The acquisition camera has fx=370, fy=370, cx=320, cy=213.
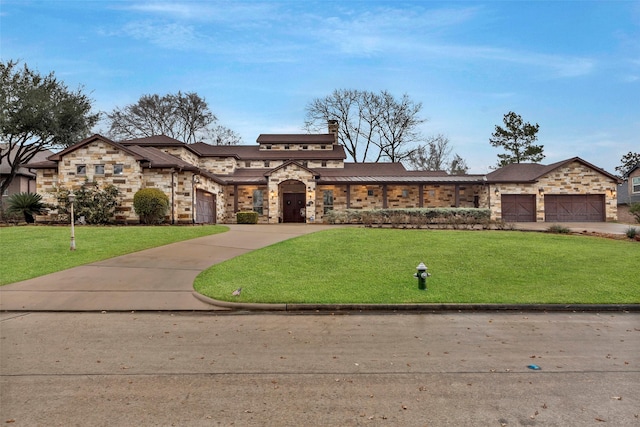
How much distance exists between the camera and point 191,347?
203 inches

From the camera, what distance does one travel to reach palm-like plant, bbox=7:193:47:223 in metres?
21.4

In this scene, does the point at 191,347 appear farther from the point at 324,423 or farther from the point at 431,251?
the point at 431,251

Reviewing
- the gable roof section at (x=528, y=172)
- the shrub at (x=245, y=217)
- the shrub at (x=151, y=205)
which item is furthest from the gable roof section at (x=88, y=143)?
the gable roof section at (x=528, y=172)

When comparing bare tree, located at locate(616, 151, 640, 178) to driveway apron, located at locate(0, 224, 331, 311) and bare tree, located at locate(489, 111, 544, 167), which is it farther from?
driveway apron, located at locate(0, 224, 331, 311)

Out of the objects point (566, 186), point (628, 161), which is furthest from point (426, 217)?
point (628, 161)

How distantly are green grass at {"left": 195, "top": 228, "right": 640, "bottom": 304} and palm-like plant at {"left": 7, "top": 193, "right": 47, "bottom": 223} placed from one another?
1727cm

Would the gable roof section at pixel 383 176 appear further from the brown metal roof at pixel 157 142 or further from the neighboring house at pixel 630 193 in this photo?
the neighboring house at pixel 630 193

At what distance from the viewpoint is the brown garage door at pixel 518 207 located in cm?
2898

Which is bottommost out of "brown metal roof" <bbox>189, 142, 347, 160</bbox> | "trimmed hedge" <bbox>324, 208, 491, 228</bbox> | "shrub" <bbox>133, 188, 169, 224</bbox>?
"trimmed hedge" <bbox>324, 208, 491, 228</bbox>

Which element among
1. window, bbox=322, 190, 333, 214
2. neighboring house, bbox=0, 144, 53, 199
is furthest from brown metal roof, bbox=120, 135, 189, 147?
window, bbox=322, 190, 333, 214

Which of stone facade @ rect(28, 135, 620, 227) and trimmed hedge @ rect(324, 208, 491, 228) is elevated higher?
stone facade @ rect(28, 135, 620, 227)

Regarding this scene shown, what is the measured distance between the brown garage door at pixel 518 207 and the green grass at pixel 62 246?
74.6 ft

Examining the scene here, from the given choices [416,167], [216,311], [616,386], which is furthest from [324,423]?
[416,167]

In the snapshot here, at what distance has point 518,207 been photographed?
2908 centimetres
